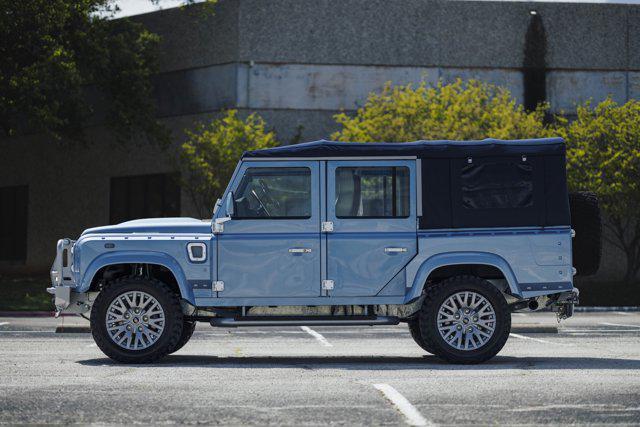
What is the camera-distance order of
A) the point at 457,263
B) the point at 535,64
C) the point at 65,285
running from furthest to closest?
the point at 535,64 → the point at 65,285 → the point at 457,263

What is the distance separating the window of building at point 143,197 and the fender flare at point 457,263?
87.2 ft

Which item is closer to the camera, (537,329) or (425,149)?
(425,149)

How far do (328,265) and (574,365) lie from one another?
9.79 feet

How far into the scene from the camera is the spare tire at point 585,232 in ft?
41.7

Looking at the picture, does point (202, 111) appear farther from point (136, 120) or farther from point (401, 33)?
point (401, 33)

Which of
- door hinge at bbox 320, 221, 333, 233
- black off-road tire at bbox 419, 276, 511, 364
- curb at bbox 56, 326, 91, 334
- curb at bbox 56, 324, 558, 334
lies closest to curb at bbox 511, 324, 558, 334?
curb at bbox 56, 324, 558, 334

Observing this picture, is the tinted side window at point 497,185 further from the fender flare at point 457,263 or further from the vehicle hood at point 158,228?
the vehicle hood at point 158,228

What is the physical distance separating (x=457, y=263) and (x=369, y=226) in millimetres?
1093

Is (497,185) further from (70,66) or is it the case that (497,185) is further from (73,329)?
(70,66)

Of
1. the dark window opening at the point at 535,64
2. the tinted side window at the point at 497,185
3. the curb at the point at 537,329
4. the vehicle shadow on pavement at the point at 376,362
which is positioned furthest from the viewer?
the dark window opening at the point at 535,64

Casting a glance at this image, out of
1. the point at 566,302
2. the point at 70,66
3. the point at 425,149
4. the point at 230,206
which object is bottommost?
the point at 566,302

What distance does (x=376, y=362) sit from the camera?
41.4 ft

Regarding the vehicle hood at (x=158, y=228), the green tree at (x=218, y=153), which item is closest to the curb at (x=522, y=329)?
the vehicle hood at (x=158, y=228)

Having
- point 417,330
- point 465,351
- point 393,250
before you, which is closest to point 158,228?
point 393,250
